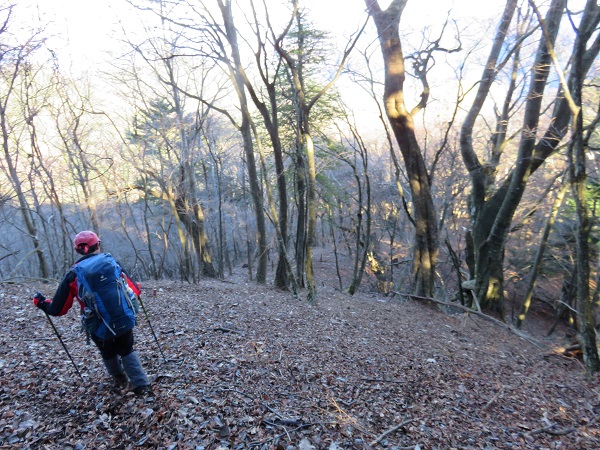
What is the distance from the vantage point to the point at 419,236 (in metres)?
11.1

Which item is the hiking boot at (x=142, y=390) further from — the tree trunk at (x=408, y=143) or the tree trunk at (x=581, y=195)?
→ the tree trunk at (x=408, y=143)

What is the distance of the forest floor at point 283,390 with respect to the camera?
138 inches

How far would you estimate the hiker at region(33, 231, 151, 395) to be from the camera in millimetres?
3740

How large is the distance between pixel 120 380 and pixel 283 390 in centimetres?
178

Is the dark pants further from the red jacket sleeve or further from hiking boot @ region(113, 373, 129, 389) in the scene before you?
the red jacket sleeve

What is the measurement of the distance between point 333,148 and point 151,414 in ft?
42.6

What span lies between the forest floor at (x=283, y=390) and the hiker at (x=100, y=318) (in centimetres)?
20

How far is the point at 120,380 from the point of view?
13.3 feet

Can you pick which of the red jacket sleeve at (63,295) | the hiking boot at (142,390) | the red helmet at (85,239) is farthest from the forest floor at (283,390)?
the red helmet at (85,239)

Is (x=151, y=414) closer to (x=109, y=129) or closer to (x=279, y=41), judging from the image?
(x=279, y=41)

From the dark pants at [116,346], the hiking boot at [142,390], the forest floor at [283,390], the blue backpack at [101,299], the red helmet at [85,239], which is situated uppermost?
the red helmet at [85,239]

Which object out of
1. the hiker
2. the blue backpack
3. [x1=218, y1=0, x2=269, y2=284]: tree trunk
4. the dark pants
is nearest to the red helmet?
the hiker

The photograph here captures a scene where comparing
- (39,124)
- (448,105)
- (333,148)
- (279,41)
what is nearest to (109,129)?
(39,124)

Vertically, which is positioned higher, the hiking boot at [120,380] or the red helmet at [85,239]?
the red helmet at [85,239]
